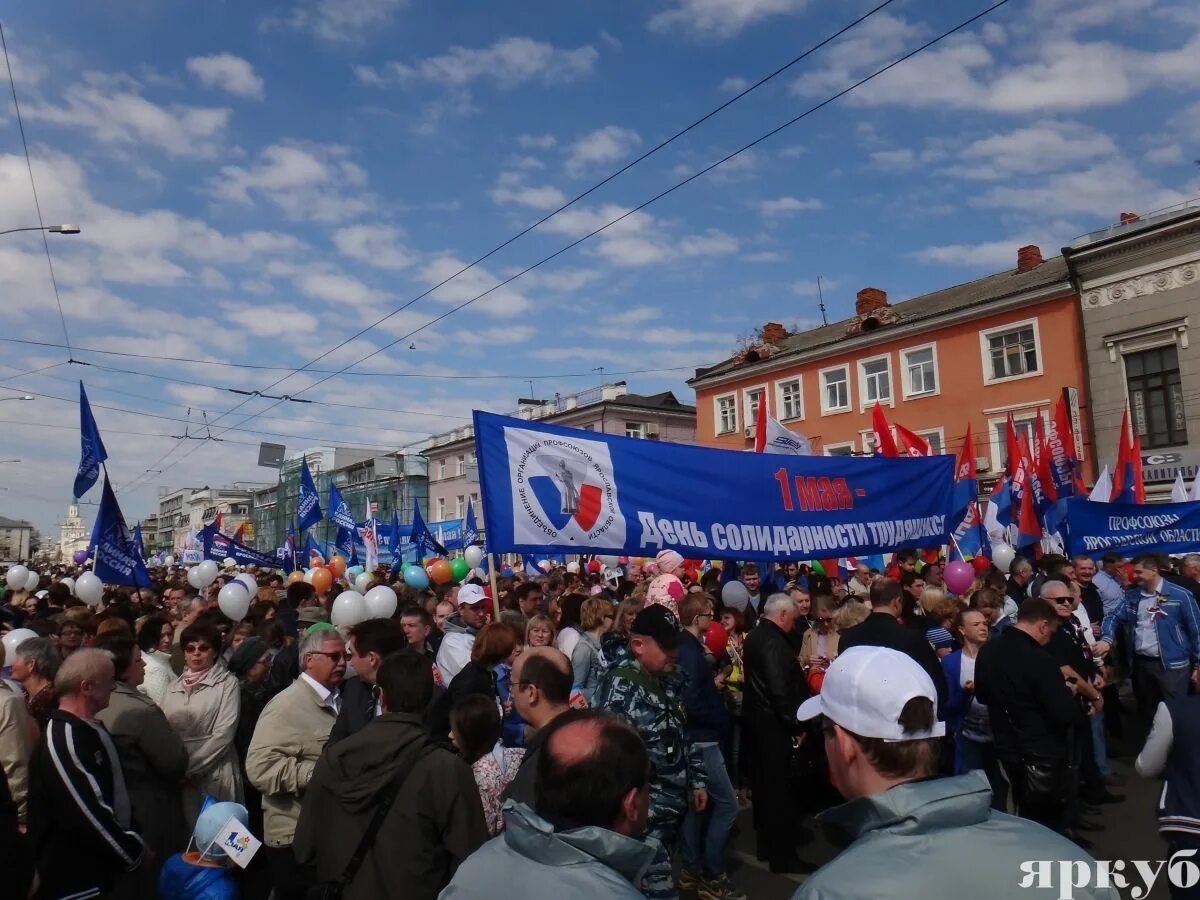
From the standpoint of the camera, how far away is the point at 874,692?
1.92m

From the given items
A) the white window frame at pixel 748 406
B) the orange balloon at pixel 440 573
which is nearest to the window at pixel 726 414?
the white window frame at pixel 748 406

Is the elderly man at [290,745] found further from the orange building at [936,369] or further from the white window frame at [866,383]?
the white window frame at [866,383]

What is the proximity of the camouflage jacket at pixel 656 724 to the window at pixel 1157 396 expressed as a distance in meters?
25.4

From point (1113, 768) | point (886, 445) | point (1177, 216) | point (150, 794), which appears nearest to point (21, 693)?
point (150, 794)

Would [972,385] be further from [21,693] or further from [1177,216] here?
[21,693]

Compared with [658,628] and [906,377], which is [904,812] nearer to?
[658,628]

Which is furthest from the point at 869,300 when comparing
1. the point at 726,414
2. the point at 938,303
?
the point at 726,414

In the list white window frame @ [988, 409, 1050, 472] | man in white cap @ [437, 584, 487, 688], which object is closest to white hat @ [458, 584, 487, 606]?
man in white cap @ [437, 584, 487, 688]

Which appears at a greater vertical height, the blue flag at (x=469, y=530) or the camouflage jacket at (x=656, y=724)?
the blue flag at (x=469, y=530)

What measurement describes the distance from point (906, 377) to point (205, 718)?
30.4 metres

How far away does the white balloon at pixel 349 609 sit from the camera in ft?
26.6

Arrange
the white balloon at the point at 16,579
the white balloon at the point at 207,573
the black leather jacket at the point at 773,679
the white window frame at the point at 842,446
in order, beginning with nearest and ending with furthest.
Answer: the black leather jacket at the point at 773,679 < the white balloon at the point at 16,579 < the white balloon at the point at 207,573 < the white window frame at the point at 842,446

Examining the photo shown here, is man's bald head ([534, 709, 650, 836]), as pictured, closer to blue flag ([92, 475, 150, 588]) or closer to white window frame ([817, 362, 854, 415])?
blue flag ([92, 475, 150, 588])

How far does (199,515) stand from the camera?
116 meters
